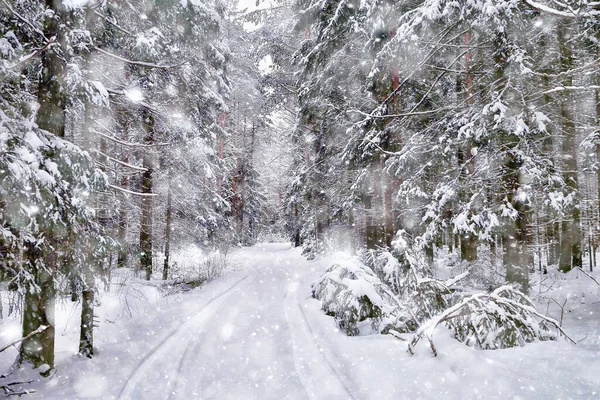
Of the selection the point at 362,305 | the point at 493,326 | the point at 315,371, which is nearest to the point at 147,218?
the point at 362,305

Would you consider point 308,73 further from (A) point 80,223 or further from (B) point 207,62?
(A) point 80,223

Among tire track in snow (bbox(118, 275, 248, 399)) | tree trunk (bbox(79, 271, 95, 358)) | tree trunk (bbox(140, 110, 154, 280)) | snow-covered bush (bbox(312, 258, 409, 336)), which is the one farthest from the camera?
tree trunk (bbox(140, 110, 154, 280))

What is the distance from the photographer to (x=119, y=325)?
24.6 ft

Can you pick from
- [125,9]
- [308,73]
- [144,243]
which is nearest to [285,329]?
[125,9]

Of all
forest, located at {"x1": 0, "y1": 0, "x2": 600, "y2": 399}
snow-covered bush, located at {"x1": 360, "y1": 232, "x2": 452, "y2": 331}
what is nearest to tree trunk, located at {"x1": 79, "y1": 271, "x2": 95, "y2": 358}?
forest, located at {"x1": 0, "y1": 0, "x2": 600, "y2": 399}

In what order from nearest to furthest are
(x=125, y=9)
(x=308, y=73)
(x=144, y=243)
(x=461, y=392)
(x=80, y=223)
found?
1. (x=461, y=392)
2. (x=80, y=223)
3. (x=125, y=9)
4. (x=144, y=243)
5. (x=308, y=73)

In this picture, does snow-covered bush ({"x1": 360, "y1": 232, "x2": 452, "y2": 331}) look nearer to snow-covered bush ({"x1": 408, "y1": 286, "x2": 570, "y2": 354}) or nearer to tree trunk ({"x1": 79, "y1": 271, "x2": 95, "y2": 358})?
snow-covered bush ({"x1": 408, "y1": 286, "x2": 570, "y2": 354})

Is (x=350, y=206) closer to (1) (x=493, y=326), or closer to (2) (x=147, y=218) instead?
(2) (x=147, y=218)

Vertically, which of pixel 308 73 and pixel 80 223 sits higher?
pixel 308 73

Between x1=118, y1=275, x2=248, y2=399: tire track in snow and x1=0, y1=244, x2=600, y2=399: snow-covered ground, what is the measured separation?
2 centimetres

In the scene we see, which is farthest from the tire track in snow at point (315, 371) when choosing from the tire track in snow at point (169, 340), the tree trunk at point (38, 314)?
the tree trunk at point (38, 314)

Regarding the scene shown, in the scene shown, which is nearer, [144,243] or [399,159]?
[399,159]

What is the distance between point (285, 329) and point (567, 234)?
38.6 ft

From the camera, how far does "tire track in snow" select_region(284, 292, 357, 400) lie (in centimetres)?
430
